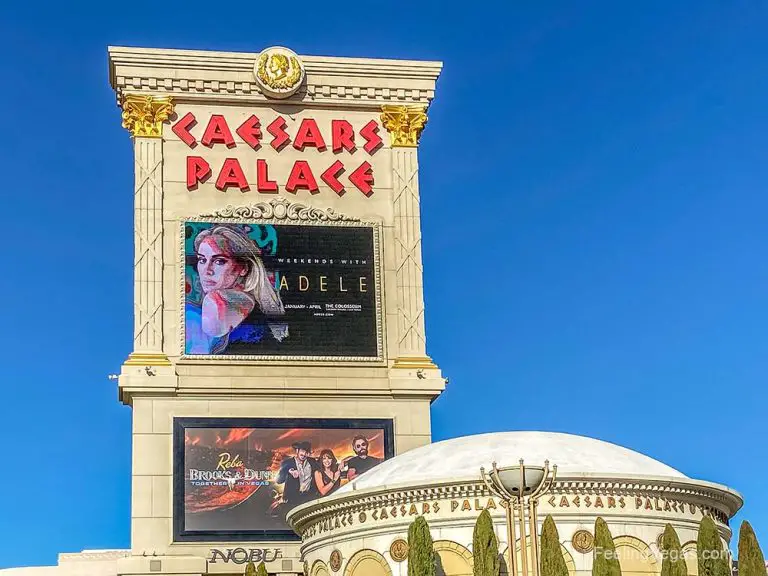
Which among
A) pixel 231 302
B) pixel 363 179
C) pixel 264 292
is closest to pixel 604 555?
pixel 264 292

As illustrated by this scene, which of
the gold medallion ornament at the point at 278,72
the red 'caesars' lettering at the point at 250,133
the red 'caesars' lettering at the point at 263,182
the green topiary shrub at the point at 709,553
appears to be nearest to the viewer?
the green topiary shrub at the point at 709,553

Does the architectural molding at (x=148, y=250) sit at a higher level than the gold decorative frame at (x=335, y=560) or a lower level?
higher

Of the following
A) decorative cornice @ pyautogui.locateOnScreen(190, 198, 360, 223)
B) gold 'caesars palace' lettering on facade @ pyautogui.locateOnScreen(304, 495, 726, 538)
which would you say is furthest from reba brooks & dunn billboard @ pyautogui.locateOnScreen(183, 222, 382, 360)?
gold 'caesars palace' lettering on facade @ pyautogui.locateOnScreen(304, 495, 726, 538)

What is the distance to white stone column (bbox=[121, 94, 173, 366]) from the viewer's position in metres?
66.4

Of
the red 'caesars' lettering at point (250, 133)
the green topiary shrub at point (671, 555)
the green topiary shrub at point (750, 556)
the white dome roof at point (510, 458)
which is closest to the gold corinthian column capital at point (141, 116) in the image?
the red 'caesars' lettering at point (250, 133)

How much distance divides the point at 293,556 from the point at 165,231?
1704cm

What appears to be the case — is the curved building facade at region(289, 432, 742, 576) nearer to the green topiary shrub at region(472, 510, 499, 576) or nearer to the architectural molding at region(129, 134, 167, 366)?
the green topiary shrub at region(472, 510, 499, 576)

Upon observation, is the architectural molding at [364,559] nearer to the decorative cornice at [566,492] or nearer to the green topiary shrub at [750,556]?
the decorative cornice at [566,492]

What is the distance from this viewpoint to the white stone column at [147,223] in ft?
218

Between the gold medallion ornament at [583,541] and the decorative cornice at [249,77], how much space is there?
3368cm

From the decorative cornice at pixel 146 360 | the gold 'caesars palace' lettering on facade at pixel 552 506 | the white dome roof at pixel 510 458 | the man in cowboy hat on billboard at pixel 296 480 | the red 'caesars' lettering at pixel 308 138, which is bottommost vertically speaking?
the gold 'caesars palace' lettering on facade at pixel 552 506

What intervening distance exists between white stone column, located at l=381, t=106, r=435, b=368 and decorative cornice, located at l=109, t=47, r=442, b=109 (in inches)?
44.4

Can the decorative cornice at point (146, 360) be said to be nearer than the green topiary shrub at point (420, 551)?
No

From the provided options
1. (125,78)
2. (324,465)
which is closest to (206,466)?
(324,465)
